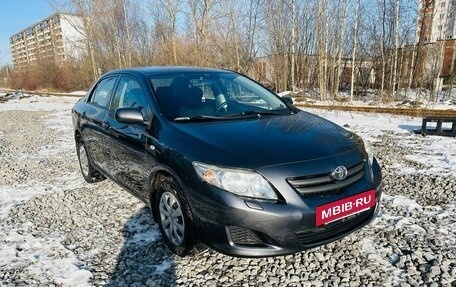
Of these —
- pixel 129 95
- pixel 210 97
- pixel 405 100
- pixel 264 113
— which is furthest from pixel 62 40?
pixel 264 113

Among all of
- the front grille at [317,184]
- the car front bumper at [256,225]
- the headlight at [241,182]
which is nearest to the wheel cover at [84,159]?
the car front bumper at [256,225]

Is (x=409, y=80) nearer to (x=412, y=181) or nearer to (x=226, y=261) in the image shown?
(x=412, y=181)

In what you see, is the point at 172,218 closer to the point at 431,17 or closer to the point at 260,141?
the point at 260,141

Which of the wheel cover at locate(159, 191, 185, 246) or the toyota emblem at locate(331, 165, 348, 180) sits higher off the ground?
the toyota emblem at locate(331, 165, 348, 180)

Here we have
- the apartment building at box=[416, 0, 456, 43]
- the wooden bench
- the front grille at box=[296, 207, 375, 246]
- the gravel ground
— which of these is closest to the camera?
the front grille at box=[296, 207, 375, 246]

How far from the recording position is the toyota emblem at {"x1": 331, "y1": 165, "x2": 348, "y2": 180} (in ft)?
7.47

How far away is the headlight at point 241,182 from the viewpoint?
85.0 inches

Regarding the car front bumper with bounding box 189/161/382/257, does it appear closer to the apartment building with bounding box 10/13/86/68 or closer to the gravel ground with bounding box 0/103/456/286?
the gravel ground with bounding box 0/103/456/286

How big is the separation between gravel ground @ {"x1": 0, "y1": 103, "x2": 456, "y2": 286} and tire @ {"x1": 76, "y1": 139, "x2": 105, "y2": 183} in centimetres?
14

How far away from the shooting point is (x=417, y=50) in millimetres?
21453

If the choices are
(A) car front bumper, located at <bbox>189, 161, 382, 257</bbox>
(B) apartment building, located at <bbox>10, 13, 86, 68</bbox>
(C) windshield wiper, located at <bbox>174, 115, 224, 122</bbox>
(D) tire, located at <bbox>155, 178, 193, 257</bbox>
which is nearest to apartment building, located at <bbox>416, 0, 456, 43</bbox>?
(C) windshield wiper, located at <bbox>174, 115, 224, 122</bbox>

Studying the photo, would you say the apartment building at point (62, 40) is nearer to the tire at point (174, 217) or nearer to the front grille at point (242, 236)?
the tire at point (174, 217)

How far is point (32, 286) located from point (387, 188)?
3.95m

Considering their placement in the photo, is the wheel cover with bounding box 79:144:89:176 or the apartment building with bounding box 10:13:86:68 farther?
the apartment building with bounding box 10:13:86:68
